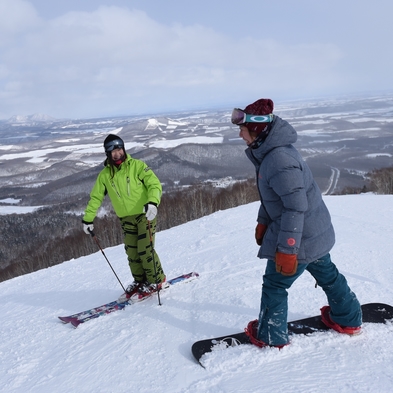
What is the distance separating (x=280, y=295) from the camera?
2381mm

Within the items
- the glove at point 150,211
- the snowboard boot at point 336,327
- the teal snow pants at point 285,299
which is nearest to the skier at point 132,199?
the glove at point 150,211

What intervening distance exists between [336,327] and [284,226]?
1.04m

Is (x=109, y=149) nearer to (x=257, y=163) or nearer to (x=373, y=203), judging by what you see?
(x=257, y=163)

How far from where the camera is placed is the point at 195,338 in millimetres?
2848

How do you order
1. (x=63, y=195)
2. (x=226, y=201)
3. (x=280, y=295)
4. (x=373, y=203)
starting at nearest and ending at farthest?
1. (x=280, y=295)
2. (x=373, y=203)
3. (x=226, y=201)
4. (x=63, y=195)

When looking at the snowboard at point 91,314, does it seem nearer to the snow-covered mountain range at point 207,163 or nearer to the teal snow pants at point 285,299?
the teal snow pants at point 285,299

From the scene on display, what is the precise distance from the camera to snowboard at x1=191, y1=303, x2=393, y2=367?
101 inches

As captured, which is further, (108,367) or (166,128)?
(166,128)

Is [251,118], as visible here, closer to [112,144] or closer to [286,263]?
[286,263]

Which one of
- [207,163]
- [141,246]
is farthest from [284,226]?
[207,163]

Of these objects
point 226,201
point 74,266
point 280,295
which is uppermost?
point 280,295

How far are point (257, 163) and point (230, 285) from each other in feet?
6.77

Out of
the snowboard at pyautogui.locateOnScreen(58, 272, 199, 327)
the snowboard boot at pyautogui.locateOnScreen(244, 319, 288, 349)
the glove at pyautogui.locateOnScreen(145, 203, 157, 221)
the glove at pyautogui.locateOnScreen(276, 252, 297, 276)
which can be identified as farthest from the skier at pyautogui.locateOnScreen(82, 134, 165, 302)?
the glove at pyautogui.locateOnScreen(276, 252, 297, 276)

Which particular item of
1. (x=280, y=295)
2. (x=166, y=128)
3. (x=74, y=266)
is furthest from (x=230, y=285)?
(x=166, y=128)
